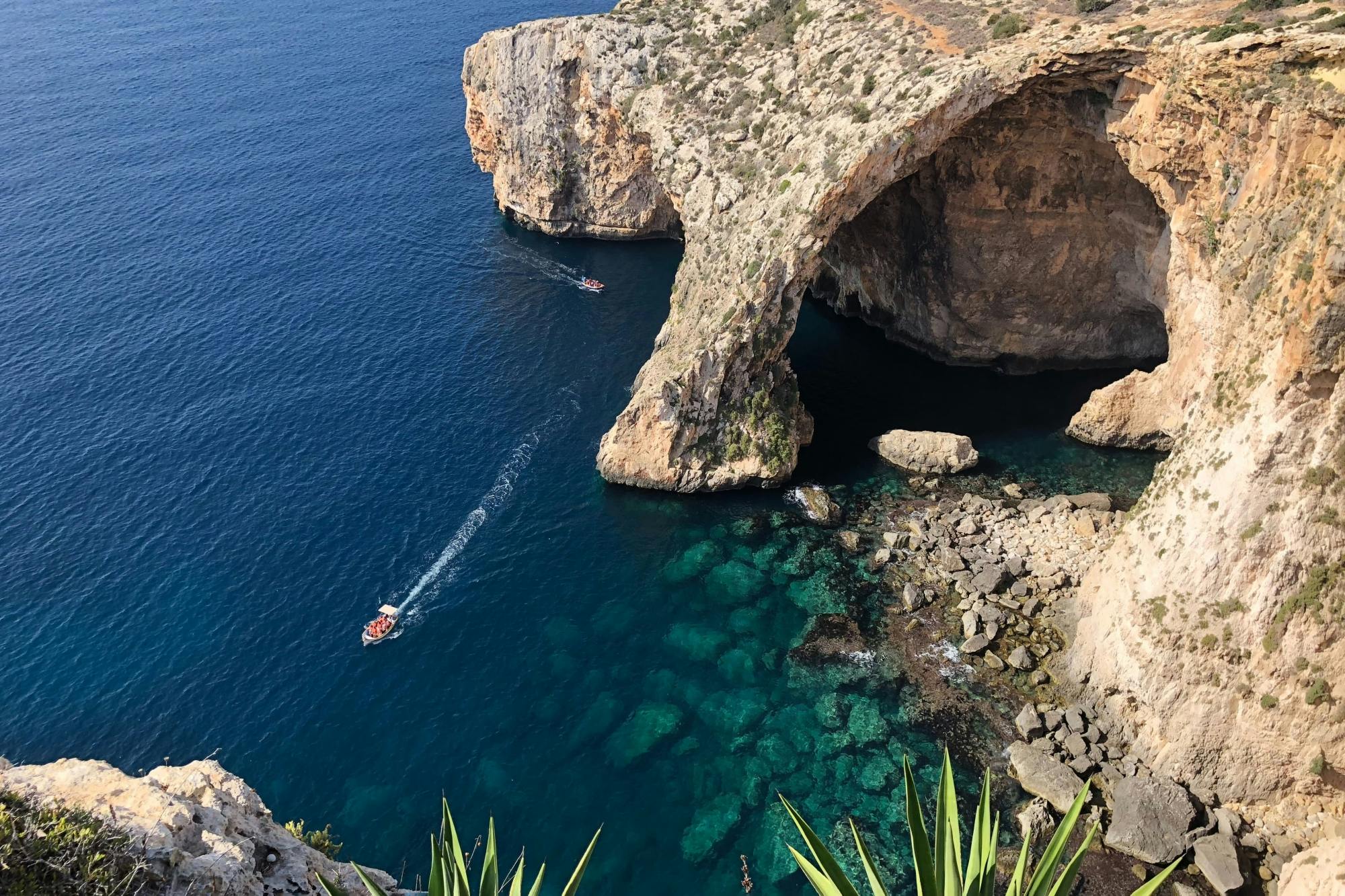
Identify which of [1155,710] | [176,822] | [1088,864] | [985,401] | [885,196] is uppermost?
[885,196]

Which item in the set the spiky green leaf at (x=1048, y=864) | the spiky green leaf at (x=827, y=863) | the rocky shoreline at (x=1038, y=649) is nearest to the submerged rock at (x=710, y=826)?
the rocky shoreline at (x=1038, y=649)

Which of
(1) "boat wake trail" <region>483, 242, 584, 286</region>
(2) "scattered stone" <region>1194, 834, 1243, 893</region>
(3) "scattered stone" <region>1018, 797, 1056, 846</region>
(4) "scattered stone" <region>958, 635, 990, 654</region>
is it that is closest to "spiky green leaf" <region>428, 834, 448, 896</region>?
(3) "scattered stone" <region>1018, 797, 1056, 846</region>

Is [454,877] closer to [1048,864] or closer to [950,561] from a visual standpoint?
[1048,864]

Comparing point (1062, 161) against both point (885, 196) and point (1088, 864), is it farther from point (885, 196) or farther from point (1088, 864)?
point (1088, 864)

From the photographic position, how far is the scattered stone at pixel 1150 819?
40.1 metres

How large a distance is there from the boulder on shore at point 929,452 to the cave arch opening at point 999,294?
183 cm

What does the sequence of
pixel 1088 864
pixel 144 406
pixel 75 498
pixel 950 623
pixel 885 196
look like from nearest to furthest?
pixel 1088 864 < pixel 950 623 < pixel 75 498 < pixel 885 196 < pixel 144 406

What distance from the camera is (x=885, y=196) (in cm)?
6938

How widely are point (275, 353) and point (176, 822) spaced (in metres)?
61.5

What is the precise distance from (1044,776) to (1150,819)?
4.25 meters

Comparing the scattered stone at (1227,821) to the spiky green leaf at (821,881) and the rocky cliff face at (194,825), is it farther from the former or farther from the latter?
the rocky cliff face at (194,825)

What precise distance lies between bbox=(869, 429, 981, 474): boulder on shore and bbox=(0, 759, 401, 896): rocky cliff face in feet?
141

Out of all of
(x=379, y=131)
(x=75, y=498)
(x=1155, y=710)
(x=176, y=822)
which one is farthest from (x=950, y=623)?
(x=379, y=131)

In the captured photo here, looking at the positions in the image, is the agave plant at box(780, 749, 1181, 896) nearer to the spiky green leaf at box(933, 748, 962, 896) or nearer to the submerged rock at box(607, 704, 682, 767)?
the spiky green leaf at box(933, 748, 962, 896)
